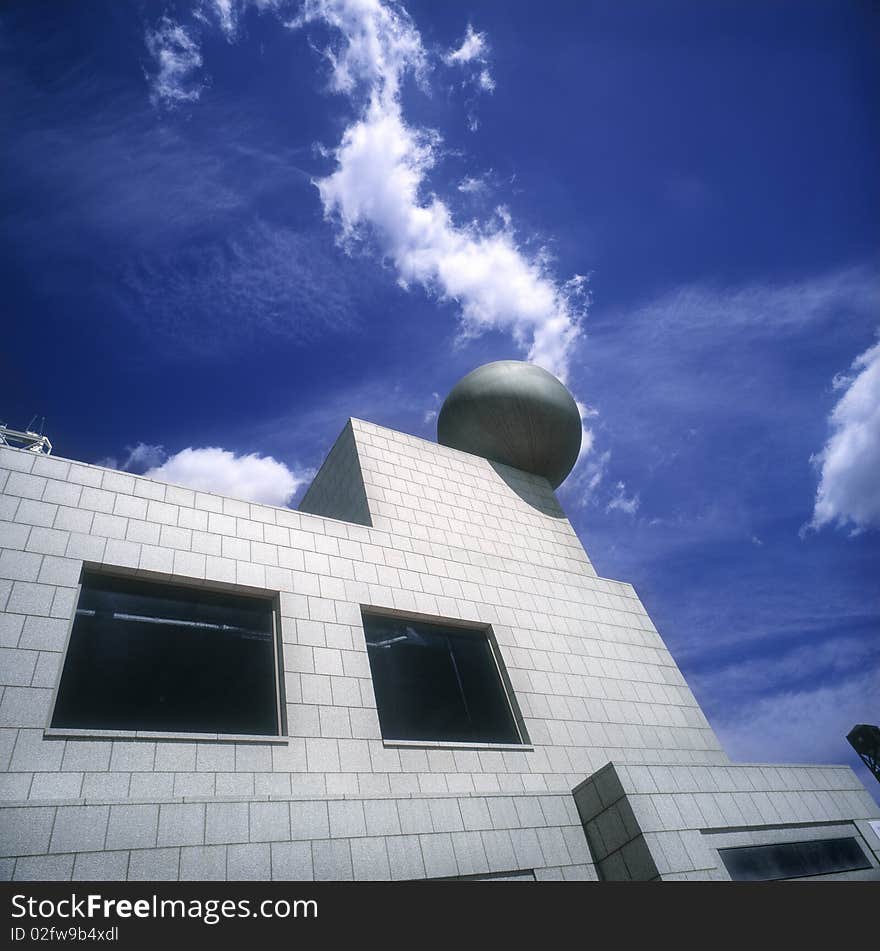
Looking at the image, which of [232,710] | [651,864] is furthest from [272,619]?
[651,864]

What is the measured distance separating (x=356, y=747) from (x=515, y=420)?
13586 mm

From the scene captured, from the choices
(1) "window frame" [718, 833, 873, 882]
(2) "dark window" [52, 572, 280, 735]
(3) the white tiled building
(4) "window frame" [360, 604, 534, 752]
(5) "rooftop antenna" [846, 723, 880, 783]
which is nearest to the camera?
(3) the white tiled building

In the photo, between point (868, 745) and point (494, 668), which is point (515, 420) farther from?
point (868, 745)

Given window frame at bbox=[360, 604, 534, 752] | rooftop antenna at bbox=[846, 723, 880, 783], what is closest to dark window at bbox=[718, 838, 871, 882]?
window frame at bbox=[360, 604, 534, 752]

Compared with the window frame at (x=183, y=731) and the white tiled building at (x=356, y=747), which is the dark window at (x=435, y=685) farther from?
the window frame at (x=183, y=731)

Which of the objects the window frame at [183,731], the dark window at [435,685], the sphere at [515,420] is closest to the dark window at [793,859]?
the dark window at [435,685]

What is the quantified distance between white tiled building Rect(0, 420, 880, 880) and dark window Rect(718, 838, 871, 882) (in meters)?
0.06

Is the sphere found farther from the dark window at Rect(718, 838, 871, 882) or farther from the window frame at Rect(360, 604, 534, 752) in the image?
the dark window at Rect(718, 838, 871, 882)

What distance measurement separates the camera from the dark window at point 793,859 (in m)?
9.61

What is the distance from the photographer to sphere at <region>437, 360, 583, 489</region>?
69.1ft

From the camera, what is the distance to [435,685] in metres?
12.4

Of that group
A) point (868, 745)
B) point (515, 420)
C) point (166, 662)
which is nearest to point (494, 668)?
point (166, 662)

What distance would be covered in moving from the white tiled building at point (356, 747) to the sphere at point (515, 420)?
5.56 meters

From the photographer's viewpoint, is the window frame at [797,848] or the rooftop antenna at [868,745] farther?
the rooftop antenna at [868,745]
